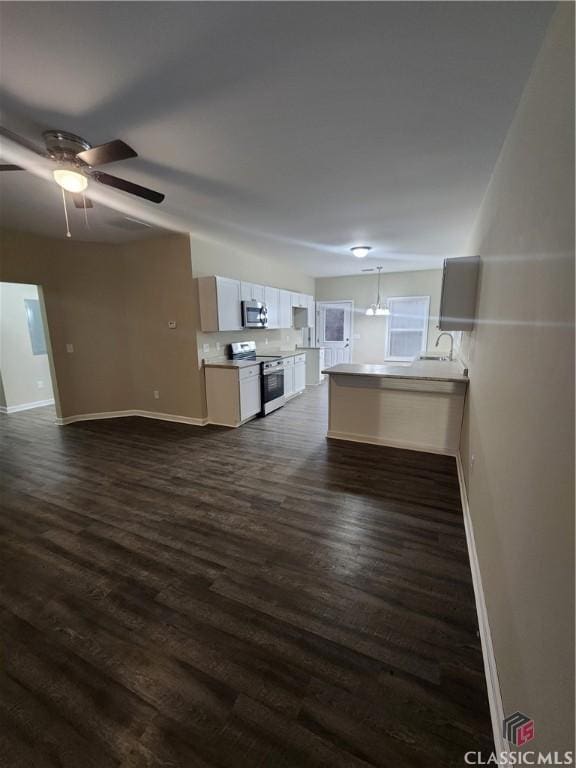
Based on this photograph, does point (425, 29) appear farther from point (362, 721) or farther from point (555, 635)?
point (362, 721)

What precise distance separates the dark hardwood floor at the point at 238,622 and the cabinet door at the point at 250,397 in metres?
1.60

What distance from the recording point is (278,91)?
162 cm

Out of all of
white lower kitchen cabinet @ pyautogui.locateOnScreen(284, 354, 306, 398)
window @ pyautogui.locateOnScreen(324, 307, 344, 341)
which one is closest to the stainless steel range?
white lower kitchen cabinet @ pyautogui.locateOnScreen(284, 354, 306, 398)

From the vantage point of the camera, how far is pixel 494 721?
1.20 metres

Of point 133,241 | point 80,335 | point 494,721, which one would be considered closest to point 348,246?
point 133,241

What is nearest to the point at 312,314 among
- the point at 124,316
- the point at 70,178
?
the point at 124,316

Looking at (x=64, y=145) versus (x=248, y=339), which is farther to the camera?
(x=248, y=339)

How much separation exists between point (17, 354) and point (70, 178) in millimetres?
5077

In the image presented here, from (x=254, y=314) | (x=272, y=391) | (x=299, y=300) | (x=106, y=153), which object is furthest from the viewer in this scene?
(x=299, y=300)

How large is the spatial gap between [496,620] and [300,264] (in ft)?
20.9

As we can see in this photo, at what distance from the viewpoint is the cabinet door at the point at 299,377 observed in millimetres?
6367

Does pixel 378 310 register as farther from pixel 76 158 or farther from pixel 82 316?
pixel 76 158

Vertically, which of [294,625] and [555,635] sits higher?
[555,635]

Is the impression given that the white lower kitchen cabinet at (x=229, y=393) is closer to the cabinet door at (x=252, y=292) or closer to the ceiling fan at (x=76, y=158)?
the cabinet door at (x=252, y=292)
